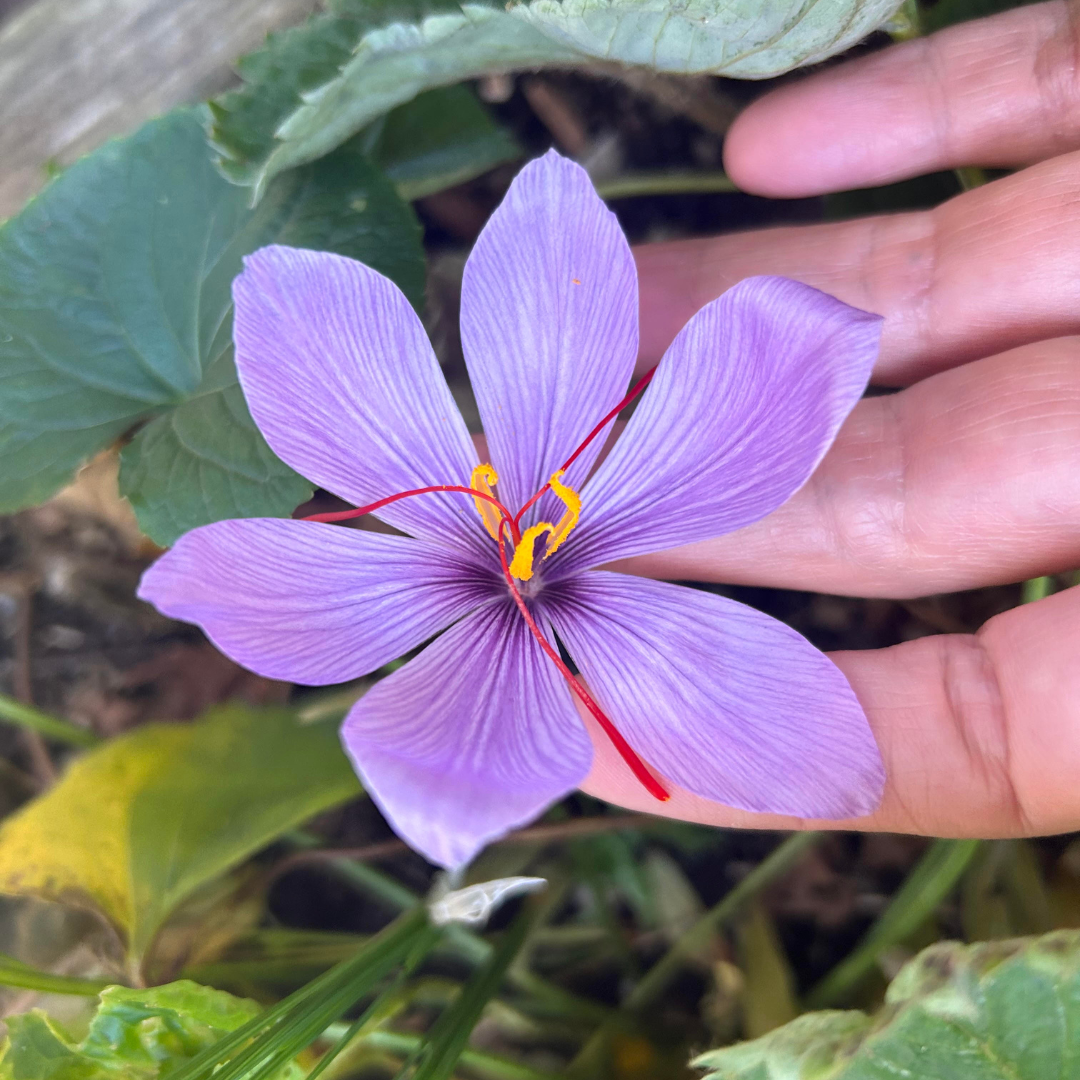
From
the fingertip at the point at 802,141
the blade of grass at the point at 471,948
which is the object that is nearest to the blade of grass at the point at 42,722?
the blade of grass at the point at 471,948

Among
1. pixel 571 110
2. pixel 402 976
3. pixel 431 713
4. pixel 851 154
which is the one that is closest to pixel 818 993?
pixel 402 976

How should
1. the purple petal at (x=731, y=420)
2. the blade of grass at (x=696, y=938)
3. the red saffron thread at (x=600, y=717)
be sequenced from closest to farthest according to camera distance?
the purple petal at (x=731, y=420) → the red saffron thread at (x=600, y=717) → the blade of grass at (x=696, y=938)

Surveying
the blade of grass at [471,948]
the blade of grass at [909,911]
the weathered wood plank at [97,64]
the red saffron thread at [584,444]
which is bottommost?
the blade of grass at [909,911]

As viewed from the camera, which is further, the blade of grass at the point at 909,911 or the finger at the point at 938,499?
the blade of grass at the point at 909,911

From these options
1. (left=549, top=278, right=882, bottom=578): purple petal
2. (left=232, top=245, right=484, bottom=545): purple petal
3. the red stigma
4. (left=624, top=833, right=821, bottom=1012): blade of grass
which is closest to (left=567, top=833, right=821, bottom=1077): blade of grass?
(left=624, top=833, right=821, bottom=1012): blade of grass

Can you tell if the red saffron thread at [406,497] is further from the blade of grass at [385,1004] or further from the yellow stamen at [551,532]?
the blade of grass at [385,1004]

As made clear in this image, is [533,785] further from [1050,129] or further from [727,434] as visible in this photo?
[1050,129]
